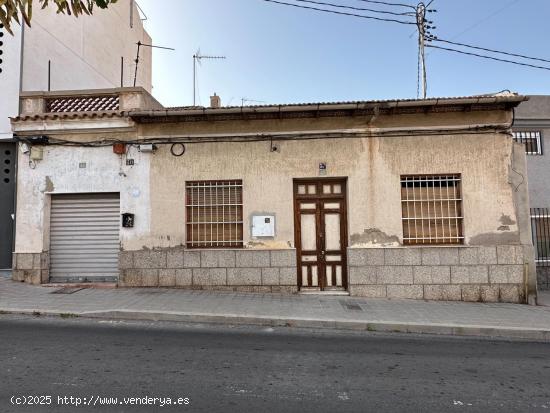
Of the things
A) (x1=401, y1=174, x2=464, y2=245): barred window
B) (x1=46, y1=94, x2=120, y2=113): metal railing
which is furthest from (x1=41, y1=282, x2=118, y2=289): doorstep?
(x1=401, y1=174, x2=464, y2=245): barred window

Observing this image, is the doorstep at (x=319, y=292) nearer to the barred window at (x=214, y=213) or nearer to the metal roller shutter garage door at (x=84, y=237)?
the barred window at (x=214, y=213)

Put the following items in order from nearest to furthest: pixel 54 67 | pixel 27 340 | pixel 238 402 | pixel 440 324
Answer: pixel 238 402 < pixel 27 340 < pixel 440 324 < pixel 54 67

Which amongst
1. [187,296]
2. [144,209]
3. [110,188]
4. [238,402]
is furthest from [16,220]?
[238,402]

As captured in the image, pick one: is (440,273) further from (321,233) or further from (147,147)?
(147,147)

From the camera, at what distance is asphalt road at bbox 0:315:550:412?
11.0ft

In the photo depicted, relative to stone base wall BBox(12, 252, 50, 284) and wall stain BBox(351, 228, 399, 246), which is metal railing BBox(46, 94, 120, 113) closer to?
stone base wall BBox(12, 252, 50, 284)

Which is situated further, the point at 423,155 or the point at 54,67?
the point at 54,67

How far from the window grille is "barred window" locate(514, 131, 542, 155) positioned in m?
3.47

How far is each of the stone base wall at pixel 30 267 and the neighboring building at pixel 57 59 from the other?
101 centimetres

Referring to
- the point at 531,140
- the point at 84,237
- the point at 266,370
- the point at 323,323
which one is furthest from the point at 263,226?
the point at 531,140

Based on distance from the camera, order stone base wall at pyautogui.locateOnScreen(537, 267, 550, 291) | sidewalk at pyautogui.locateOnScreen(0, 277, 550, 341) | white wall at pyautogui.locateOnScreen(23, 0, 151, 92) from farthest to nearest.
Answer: white wall at pyautogui.locateOnScreen(23, 0, 151, 92), stone base wall at pyautogui.locateOnScreen(537, 267, 550, 291), sidewalk at pyautogui.locateOnScreen(0, 277, 550, 341)

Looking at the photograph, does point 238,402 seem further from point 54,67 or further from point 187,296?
point 54,67

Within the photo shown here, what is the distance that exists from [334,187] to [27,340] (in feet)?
20.5

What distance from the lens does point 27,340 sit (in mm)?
5004
